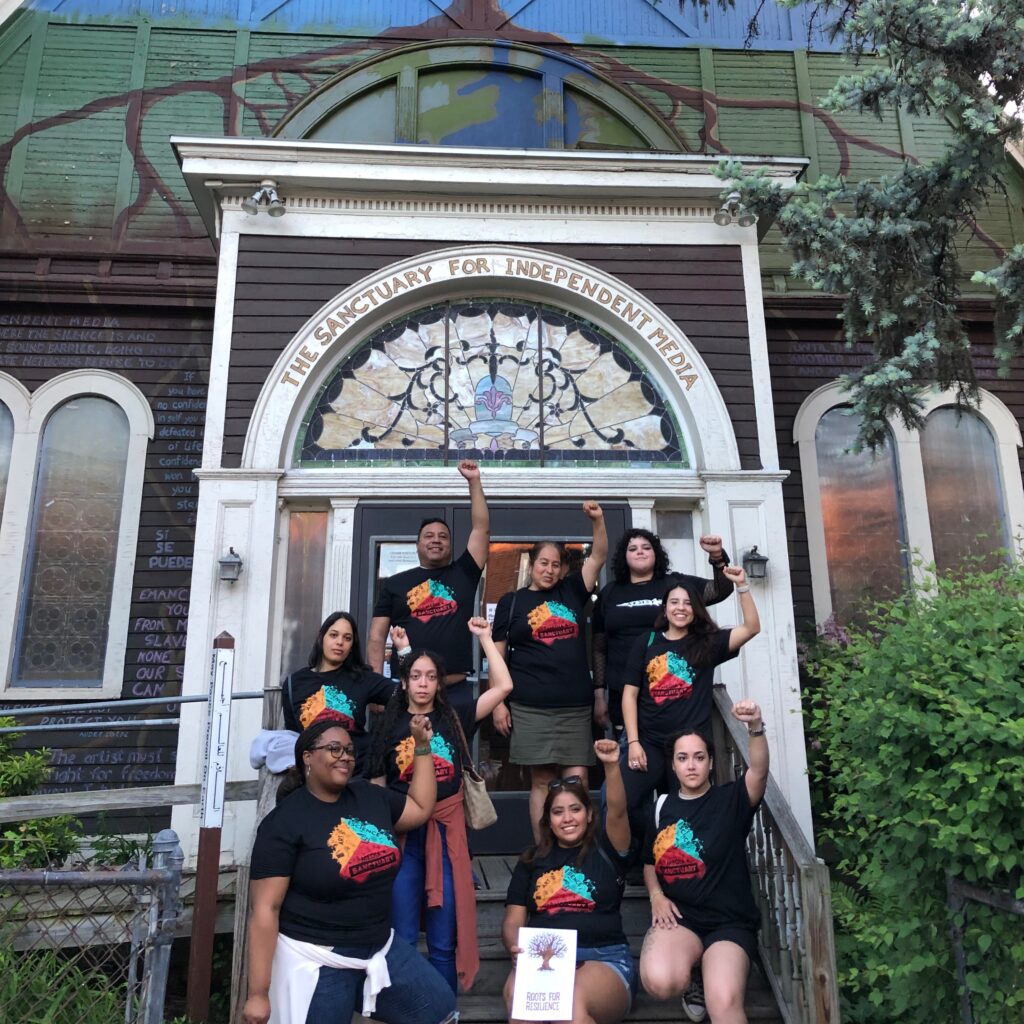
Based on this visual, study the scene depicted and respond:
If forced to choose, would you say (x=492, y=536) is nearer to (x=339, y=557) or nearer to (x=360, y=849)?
(x=339, y=557)

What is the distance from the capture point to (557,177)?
745 cm

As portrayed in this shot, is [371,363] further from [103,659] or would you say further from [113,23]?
[113,23]

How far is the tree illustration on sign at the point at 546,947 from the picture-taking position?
3.71 m

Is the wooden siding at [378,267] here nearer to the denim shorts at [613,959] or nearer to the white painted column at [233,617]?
the white painted column at [233,617]

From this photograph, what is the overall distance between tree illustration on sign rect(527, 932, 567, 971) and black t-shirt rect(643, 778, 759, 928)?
0.58m

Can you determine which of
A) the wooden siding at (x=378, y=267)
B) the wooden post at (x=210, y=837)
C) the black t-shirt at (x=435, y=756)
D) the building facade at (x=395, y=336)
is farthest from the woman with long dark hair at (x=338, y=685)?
the wooden siding at (x=378, y=267)

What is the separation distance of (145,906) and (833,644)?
5811 mm

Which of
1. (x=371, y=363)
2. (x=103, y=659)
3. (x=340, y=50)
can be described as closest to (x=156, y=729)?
(x=103, y=659)

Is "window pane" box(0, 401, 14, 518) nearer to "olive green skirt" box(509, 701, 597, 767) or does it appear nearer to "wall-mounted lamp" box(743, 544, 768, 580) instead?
"olive green skirt" box(509, 701, 597, 767)

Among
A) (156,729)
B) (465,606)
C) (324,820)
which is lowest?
(324,820)

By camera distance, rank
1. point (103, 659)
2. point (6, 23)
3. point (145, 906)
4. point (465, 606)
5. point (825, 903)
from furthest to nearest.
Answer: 1. point (6, 23)
2. point (103, 659)
3. point (465, 606)
4. point (825, 903)
5. point (145, 906)

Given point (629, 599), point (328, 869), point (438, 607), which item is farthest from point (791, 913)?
point (438, 607)

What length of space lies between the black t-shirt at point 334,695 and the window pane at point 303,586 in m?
2.36

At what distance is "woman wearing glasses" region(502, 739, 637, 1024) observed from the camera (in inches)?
149
